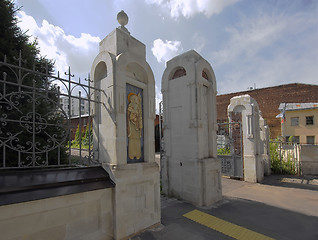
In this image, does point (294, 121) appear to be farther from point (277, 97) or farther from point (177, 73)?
point (177, 73)

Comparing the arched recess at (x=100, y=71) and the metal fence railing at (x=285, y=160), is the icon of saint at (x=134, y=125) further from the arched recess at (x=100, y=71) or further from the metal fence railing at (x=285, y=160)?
the metal fence railing at (x=285, y=160)

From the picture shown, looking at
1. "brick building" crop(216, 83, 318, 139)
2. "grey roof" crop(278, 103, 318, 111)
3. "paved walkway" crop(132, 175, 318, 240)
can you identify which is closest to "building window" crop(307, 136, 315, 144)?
"brick building" crop(216, 83, 318, 139)

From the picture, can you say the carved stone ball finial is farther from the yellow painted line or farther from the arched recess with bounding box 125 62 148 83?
the yellow painted line

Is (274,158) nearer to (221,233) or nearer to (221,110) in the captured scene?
(221,233)

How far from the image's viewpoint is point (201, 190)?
561 cm

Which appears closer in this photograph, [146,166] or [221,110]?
[146,166]

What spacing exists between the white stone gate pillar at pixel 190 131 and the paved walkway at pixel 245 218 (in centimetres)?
51

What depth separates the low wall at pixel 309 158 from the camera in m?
9.90

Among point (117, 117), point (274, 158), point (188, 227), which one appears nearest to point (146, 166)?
point (117, 117)

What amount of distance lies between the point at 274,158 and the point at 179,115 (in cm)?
846

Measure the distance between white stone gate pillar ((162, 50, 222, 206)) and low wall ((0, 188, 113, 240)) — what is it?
308 centimetres

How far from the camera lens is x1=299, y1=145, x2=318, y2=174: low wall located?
990cm

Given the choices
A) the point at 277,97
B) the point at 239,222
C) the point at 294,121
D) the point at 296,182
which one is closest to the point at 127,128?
the point at 239,222

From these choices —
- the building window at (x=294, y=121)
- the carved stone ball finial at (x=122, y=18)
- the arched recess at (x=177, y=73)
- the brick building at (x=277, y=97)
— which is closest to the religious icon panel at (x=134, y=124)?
the carved stone ball finial at (x=122, y=18)
